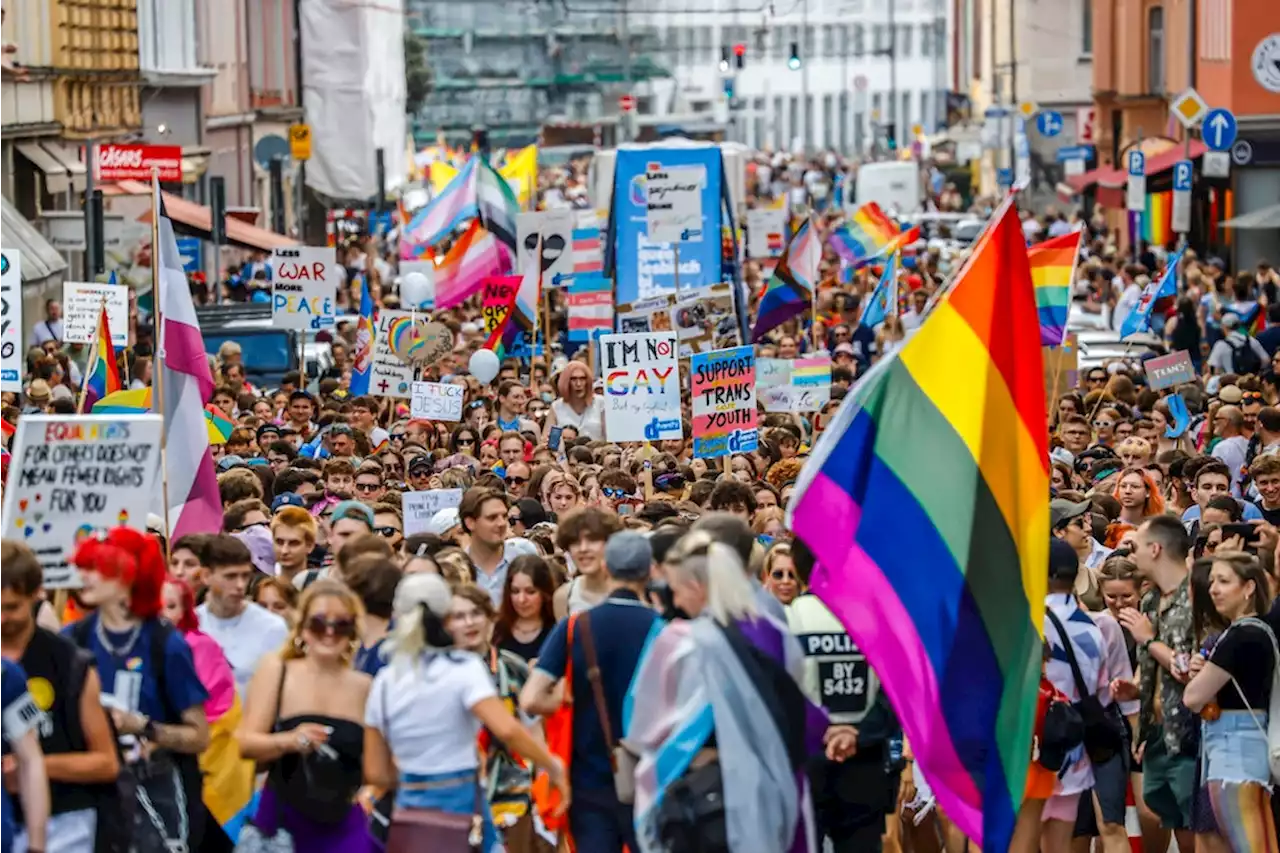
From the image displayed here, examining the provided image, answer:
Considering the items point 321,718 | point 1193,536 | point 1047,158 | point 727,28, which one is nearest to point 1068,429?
point 1193,536

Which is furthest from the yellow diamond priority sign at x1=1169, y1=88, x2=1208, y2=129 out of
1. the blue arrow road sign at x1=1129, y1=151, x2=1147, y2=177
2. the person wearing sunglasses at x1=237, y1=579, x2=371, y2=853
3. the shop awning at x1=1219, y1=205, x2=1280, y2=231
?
the person wearing sunglasses at x1=237, y1=579, x2=371, y2=853

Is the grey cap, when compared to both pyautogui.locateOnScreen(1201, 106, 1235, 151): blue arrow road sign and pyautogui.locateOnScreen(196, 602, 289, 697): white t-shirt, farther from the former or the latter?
pyautogui.locateOnScreen(1201, 106, 1235, 151): blue arrow road sign

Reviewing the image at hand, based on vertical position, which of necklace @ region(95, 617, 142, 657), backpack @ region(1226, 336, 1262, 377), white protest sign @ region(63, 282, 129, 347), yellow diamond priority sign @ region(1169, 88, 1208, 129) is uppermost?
yellow diamond priority sign @ region(1169, 88, 1208, 129)

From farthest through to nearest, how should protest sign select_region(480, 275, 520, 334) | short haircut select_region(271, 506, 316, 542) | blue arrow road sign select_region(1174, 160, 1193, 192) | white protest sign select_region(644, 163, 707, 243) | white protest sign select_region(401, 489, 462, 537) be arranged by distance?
blue arrow road sign select_region(1174, 160, 1193, 192) < white protest sign select_region(644, 163, 707, 243) < protest sign select_region(480, 275, 520, 334) < white protest sign select_region(401, 489, 462, 537) < short haircut select_region(271, 506, 316, 542)

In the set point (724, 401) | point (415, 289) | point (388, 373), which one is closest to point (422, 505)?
point (724, 401)

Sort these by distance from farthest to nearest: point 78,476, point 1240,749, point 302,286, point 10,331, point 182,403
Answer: point 302,286, point 10,331, point 182,403, point 1240,749, point 78,476

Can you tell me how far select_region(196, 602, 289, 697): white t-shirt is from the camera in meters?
8.83

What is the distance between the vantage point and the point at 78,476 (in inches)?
353

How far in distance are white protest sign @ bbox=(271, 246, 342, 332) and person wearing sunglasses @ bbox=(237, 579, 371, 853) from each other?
14918 millimetres

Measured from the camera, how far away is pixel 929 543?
8.59 metres

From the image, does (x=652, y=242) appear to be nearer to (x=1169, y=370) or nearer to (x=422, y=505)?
(x=1169, y=370)

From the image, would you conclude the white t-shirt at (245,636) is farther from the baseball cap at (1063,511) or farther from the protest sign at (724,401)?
the protest sign at (724,401)

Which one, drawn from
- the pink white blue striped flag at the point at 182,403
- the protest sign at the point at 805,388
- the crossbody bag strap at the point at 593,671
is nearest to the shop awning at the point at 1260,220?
the protest sign at the point at 805,388

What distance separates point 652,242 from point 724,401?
39.6 feet
